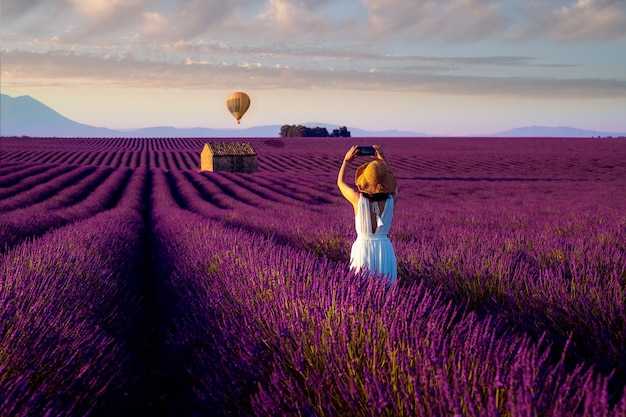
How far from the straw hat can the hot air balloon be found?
27538 mm

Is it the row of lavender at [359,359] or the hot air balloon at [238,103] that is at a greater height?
the hot air balloon at [238,103]

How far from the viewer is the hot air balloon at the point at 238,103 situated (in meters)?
30.6

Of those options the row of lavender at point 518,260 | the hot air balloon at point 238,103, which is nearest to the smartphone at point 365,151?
the row of lavender at point 518,260

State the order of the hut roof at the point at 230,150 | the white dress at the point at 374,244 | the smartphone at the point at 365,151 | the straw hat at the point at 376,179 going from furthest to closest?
the hut roof at the point at 230,150 → the white dress at the point at 374,244 → the straw hat at the point at 376,179 → the smartphone at the point at 365,151

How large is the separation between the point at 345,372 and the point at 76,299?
221cm

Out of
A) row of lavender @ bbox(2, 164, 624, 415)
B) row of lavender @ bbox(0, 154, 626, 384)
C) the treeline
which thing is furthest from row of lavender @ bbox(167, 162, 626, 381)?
the treeline

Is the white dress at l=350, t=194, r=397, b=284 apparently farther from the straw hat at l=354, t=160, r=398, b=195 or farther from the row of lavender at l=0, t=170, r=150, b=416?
the row of lavender at l=0, t=170, r=150, b=416

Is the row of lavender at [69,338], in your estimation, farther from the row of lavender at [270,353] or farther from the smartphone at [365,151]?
the smartphone at [365,151]

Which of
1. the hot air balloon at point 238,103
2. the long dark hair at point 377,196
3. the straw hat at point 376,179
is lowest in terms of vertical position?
the long dark hair at point 377,196

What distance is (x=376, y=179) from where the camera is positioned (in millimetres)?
3635

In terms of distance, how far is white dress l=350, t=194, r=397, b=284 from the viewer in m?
3.71

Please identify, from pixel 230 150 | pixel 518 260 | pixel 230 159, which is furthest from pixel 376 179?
pixel 230 150

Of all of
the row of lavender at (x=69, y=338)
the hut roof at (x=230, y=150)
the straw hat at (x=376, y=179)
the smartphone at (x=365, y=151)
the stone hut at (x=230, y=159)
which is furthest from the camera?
the hut roof at (x=230, y=150)

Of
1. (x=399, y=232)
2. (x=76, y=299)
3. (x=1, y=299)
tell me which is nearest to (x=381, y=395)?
(x=1, y=299)
